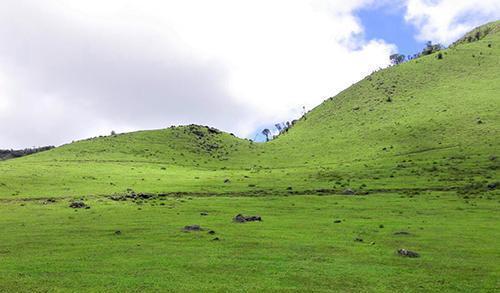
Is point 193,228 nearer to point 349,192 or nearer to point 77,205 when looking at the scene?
point 77,205

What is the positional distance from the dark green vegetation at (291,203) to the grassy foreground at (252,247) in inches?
7.4

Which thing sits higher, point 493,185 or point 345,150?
point 345,150

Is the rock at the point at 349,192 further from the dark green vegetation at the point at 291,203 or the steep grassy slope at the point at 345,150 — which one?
the steep grassy slope at the point at 345,150

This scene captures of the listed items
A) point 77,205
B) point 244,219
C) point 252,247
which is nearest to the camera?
point 252,247

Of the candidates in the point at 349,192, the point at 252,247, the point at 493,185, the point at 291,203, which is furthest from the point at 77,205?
the point at 493,185

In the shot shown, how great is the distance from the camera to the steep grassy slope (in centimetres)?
8319

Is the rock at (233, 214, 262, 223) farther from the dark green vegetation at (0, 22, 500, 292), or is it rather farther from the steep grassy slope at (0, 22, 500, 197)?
the steep grassy slope at (0, 22, 500, 197)

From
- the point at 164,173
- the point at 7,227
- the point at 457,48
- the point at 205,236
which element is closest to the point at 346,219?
the point at 205,236

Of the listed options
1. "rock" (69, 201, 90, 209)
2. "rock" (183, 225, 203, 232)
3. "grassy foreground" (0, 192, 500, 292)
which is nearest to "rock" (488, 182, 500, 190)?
"grassy foreground" (0, 192, 500, 292)

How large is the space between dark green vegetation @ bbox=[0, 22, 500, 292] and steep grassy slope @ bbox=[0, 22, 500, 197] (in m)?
0.59

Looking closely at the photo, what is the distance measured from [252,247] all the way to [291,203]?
94.0 ft

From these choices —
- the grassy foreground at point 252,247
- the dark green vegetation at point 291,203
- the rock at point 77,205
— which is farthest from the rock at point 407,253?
the rock at point 77,205

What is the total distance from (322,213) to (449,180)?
1191 inches

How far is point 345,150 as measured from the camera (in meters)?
120
